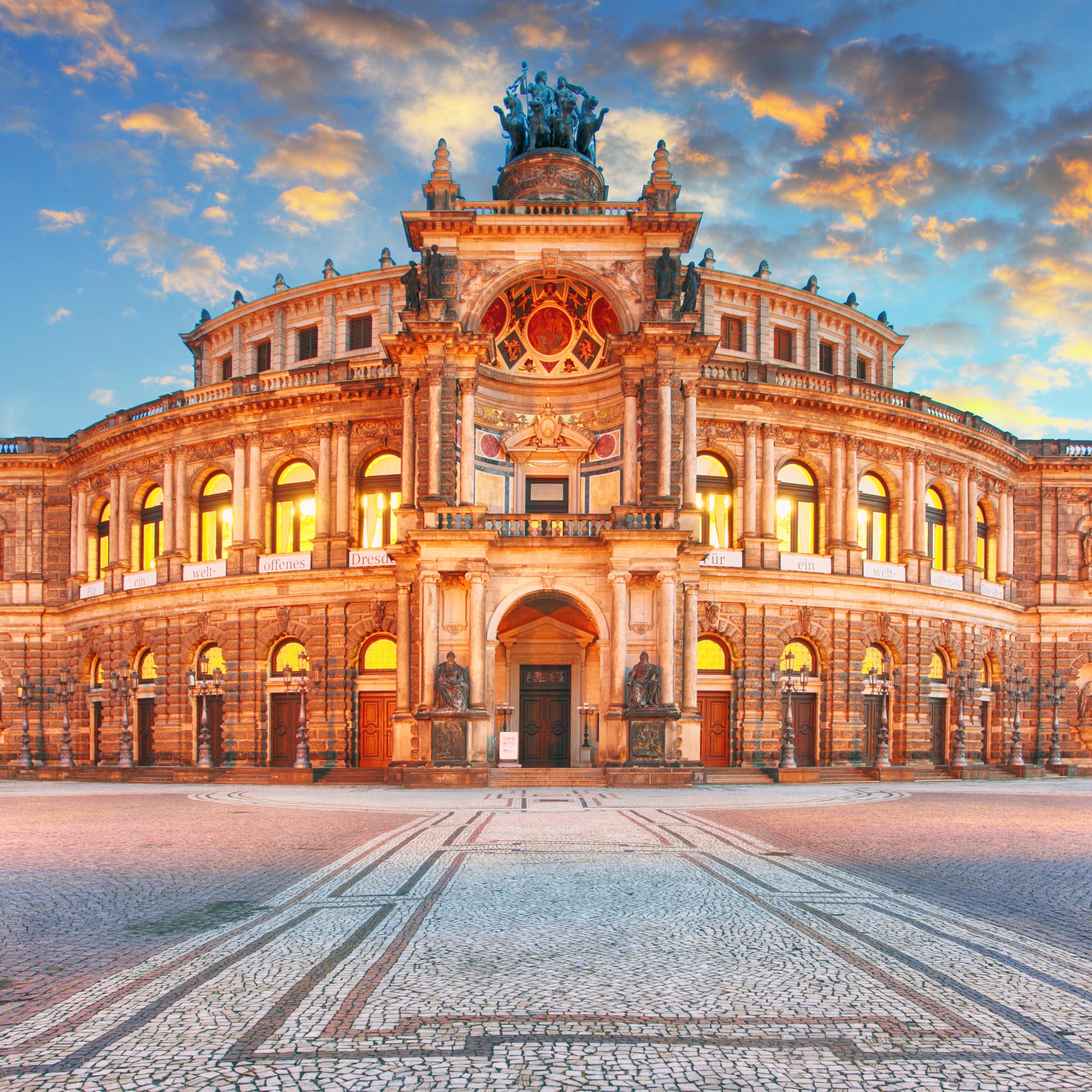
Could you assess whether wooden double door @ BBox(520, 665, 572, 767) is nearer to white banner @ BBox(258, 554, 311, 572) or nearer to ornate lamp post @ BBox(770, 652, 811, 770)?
ornate lamp post @ BBox(770, 652, 811, 770)

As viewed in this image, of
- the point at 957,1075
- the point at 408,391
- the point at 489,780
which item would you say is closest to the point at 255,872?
the point at 957,1075

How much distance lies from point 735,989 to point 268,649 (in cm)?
3707

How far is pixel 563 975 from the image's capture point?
7.62 meters

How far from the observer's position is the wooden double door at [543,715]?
37.2 m

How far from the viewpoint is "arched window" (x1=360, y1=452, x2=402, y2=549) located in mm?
41156

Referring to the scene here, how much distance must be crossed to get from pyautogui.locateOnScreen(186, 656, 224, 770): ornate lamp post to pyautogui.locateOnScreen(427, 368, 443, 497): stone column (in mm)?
15543

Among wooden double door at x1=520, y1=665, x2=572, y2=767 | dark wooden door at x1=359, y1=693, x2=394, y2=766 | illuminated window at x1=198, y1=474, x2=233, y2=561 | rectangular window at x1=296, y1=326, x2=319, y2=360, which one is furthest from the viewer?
rectangular window at x1=296, y1=326, x2=319, y2=360

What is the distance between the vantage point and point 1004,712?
46.6 m

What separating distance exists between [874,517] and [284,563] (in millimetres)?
26388

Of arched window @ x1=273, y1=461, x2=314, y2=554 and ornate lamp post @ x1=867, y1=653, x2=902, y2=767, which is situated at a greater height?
arched window @ x1=273, y1=461, x2=314, y2=554

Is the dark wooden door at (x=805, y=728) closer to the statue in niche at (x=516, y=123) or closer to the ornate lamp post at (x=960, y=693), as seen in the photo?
the ornate lamp post at (x=960, y=693)

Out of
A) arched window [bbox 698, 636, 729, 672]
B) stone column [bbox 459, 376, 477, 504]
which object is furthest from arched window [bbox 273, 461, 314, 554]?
arched window [bbox 698, 636, 729, 672]

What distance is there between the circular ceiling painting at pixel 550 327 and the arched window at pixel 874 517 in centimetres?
1434


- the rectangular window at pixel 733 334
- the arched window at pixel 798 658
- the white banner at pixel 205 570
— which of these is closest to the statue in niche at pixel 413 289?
the white banner at pixel 205 570
